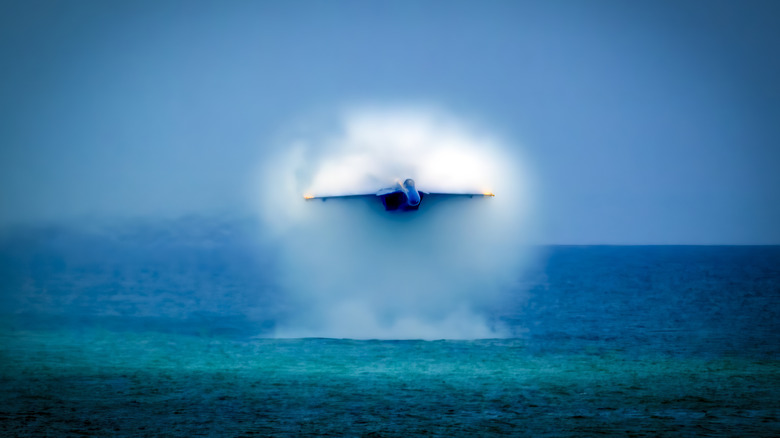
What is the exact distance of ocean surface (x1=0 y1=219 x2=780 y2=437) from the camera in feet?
86.8

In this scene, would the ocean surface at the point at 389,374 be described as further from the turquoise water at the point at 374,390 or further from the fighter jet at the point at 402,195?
the fighter jet at the point at 402,195

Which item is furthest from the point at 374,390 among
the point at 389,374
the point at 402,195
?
the point at 402,195

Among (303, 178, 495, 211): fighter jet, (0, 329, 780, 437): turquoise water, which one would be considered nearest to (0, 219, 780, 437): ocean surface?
(0, 329, 780, 437): turquoise water

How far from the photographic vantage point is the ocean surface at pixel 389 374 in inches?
1042

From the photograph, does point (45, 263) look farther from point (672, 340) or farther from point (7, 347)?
point (672, 340)

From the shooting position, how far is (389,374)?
121ft

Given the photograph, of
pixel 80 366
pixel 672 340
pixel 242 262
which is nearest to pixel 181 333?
pixel 80 366

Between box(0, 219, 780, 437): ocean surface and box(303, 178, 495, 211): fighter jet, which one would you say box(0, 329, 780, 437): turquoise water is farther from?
box(303, 178, 495, 211): fighter jet

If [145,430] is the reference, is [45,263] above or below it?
above

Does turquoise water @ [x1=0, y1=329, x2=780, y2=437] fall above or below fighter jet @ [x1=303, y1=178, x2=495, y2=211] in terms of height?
below

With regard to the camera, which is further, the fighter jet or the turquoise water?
the fighter jet

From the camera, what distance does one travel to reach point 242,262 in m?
172

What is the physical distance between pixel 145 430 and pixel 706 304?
233 ft

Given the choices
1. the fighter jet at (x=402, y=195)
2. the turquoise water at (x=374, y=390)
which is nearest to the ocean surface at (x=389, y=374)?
the turquoise water at (x=374, y=390)
